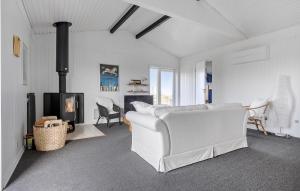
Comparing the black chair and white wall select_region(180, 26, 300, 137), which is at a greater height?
white wall select_region(180, 26, 300, 137)

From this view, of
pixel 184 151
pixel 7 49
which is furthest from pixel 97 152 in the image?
pixel 7 49

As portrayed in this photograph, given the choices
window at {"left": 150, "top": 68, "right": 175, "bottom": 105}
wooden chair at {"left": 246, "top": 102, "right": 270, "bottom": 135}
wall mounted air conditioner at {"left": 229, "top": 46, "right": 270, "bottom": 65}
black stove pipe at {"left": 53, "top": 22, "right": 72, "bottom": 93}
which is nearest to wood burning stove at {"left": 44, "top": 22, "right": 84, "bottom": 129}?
black stove pipe at {"left": 53, "top": 22, "right": 72, "bottom": 93}

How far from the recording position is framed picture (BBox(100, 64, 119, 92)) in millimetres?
5699

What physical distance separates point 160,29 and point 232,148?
4172 millimetres

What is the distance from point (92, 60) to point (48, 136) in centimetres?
315

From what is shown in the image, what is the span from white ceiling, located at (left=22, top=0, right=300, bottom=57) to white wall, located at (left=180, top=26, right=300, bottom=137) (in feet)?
0.79

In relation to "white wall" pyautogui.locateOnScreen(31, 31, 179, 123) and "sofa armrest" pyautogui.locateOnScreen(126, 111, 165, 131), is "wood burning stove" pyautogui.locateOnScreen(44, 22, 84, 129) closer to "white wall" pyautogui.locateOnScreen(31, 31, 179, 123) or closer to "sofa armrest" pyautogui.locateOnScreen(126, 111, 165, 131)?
"white wall" pyautogui.locateOnScreen(31, 31, 179, 123)

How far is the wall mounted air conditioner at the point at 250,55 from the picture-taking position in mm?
4484

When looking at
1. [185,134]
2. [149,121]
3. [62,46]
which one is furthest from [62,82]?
[185,134]

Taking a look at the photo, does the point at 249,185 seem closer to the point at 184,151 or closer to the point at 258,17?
the point at 184,151

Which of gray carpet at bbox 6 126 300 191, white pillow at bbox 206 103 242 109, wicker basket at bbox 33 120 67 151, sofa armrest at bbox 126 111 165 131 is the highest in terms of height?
white pillow at bbox 206 103 242 109

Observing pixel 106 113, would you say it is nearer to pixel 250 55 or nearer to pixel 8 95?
pixel 8 95

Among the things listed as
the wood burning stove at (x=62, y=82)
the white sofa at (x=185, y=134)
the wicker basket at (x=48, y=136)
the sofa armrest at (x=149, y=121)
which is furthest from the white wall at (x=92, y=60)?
the sofa armrest at (x=149, y=121)

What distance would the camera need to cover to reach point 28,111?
11.0 feet
